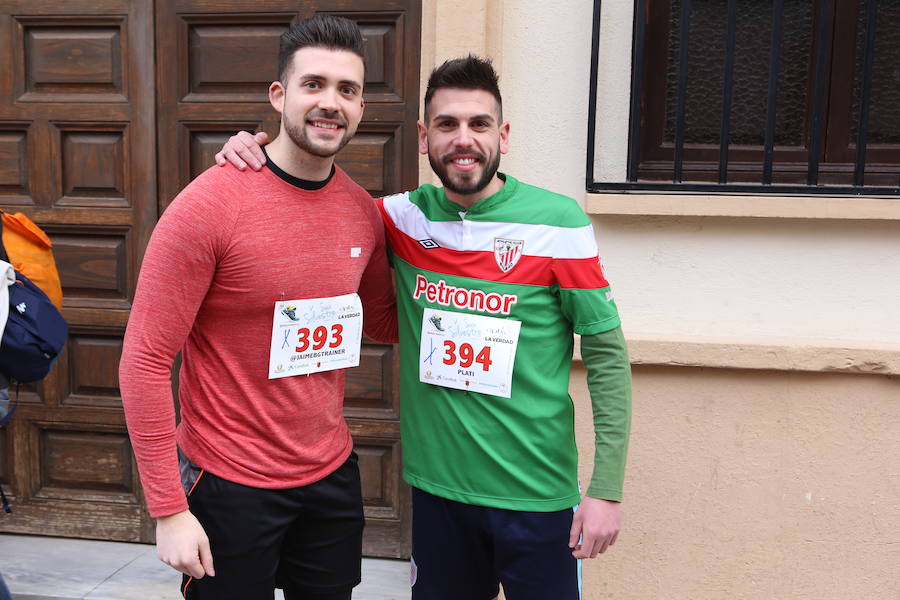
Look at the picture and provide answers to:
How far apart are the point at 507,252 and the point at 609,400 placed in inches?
17.9

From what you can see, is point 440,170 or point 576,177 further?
point 576,177

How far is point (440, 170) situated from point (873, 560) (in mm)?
2223

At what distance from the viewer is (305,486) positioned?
2260mm

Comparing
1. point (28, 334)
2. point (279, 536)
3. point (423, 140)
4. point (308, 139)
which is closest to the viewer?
point (308, 139)

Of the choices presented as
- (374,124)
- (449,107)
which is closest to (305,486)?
(449,107)

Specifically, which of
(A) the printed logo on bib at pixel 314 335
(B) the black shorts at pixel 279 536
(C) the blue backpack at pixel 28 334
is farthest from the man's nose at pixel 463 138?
(C) the blue backpack at pixel 28 334

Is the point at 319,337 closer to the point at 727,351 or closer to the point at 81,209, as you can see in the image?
the point at 727,351

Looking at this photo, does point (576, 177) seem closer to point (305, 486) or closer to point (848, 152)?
point (848, 152)

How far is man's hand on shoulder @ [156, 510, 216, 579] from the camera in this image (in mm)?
2023

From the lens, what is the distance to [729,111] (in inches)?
125

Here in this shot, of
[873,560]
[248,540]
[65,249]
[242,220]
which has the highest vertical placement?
[242,220]

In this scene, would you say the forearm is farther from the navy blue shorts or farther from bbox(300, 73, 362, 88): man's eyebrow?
bbox(300, 73, 362, 88): man's eyebrow

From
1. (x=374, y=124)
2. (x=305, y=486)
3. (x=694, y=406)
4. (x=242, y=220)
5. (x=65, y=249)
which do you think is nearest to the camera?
(x=242, y=220)

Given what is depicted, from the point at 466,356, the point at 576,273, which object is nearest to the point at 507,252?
the point at 576,273
